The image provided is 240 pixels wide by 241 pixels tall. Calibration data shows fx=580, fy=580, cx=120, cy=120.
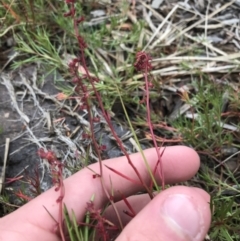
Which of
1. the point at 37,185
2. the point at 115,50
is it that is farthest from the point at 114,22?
the point at 37,185

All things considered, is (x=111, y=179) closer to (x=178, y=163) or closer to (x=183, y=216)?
(x=178, y=163)

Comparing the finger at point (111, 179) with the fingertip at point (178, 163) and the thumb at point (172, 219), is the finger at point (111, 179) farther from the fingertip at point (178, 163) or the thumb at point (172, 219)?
the thumb at point (172, 219)

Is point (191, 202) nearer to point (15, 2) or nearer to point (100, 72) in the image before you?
point (100, 72)

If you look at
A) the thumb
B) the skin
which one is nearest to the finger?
the skin

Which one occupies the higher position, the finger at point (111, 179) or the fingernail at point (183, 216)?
the fingernail at point (183, 216)

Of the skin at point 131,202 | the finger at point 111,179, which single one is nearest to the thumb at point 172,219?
the skin at point 131,202

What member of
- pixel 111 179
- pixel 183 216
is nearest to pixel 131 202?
pixel 111 179
